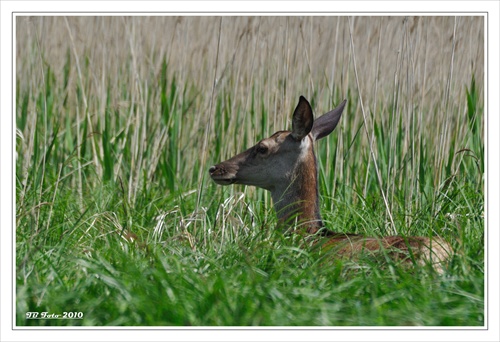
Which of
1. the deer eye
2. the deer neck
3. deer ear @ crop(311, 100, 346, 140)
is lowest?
the deer neck

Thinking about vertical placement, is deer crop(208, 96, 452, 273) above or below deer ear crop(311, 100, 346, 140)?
below

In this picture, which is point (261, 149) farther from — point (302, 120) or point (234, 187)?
point (234, 187)

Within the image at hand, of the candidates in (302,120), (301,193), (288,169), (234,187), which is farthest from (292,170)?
(234,187)

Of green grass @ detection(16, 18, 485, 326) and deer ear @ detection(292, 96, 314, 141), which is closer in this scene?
green grass @ detection(16, 18, 485, 326)

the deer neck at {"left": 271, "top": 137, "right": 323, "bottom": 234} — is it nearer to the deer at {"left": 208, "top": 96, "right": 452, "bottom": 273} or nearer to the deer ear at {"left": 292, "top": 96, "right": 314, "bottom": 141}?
the deer at {"left": 208, "top": 96, "right": 452, "bottom": 273}

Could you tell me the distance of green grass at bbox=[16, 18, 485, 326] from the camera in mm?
4086

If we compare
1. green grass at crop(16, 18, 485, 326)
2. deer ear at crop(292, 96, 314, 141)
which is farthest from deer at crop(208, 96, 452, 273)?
green grass at crop(16, 18, 485, 326)

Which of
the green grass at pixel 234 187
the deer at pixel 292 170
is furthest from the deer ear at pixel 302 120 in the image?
the green grass at pixel 234 187

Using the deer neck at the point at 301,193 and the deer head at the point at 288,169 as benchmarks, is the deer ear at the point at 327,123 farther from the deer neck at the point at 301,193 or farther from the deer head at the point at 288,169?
the deer neck at the point at 301,193

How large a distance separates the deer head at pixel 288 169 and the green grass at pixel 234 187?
0.18 meters

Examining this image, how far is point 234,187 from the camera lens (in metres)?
7.03

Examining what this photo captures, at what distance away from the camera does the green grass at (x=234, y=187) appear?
4.09 meters

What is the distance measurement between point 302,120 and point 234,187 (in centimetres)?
158

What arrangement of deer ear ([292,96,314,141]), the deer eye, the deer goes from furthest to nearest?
the deer eye < the deer < deer ear ([292,96,314,141])
